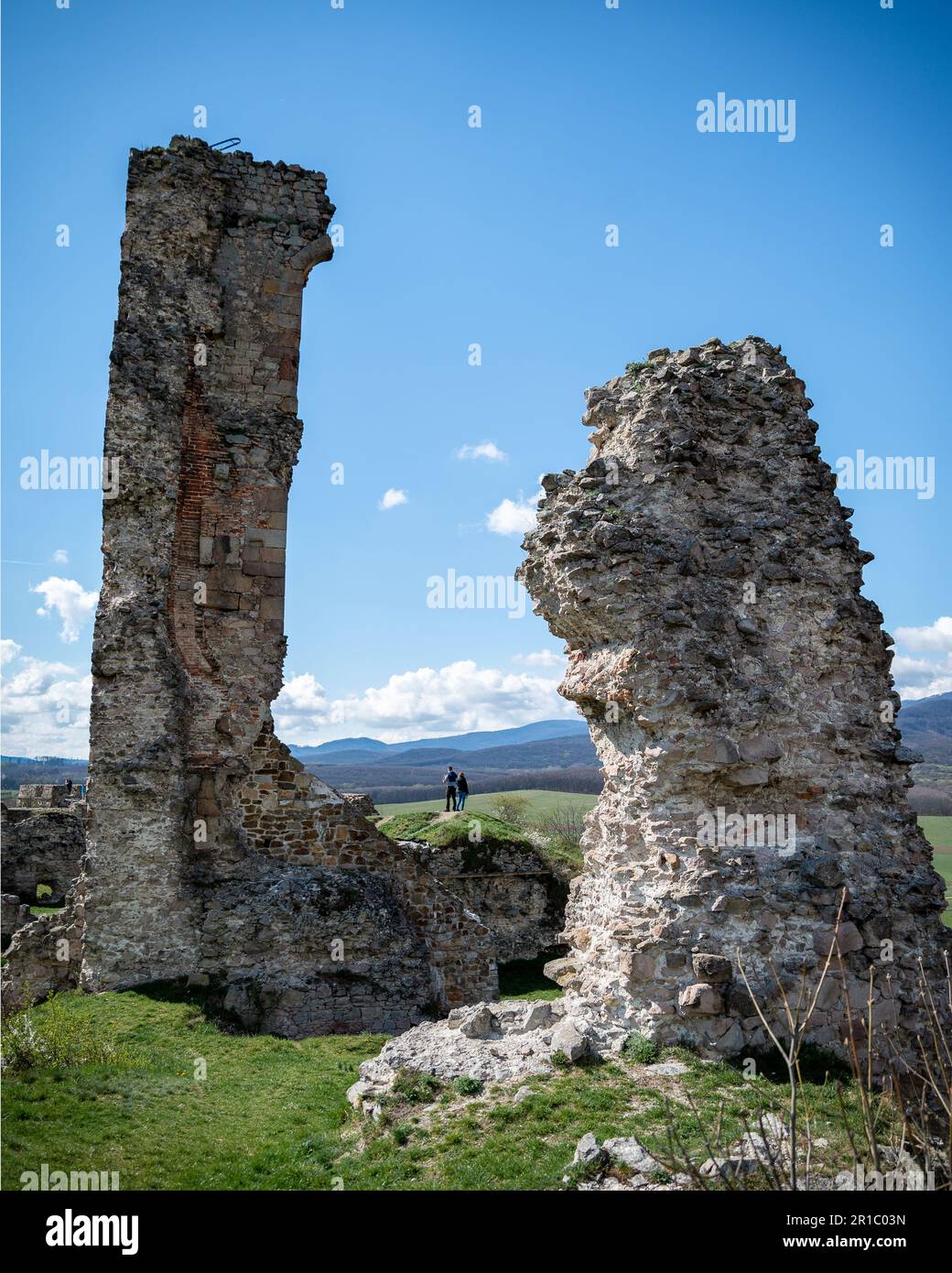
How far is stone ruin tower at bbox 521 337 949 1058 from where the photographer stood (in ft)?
22.6

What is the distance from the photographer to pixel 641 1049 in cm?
664

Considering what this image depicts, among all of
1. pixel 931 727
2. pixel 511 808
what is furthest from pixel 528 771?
pixel 511 808

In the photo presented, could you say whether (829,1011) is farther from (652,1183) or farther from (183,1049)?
(183,1049)

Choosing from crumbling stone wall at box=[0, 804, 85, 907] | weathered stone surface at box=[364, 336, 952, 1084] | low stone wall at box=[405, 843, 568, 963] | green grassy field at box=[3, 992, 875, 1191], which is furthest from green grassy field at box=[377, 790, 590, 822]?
weathered stone surface at box=[364, 336, 952, 1084]

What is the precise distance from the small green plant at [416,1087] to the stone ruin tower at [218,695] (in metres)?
4.53

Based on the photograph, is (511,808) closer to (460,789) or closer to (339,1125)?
(460,789)

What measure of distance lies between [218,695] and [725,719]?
8.12 metres

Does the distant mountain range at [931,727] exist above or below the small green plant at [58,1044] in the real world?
below

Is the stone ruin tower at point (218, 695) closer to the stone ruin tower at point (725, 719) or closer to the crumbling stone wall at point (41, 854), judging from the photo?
the stone ruin tower at point (725, 719)

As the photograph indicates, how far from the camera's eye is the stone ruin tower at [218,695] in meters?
11.8

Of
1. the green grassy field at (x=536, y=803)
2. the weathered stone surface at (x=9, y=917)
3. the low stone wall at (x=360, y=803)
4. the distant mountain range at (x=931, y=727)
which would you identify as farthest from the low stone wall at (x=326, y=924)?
the distant mountain range at (x=931, y=727)

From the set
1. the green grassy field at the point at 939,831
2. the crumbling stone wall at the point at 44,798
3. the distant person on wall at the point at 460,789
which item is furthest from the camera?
the green grassy field at the point at 939,831

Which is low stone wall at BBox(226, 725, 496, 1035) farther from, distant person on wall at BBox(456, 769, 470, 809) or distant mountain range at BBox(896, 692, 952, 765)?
distant mountain range at BBox(896, 692, 952, 765)
